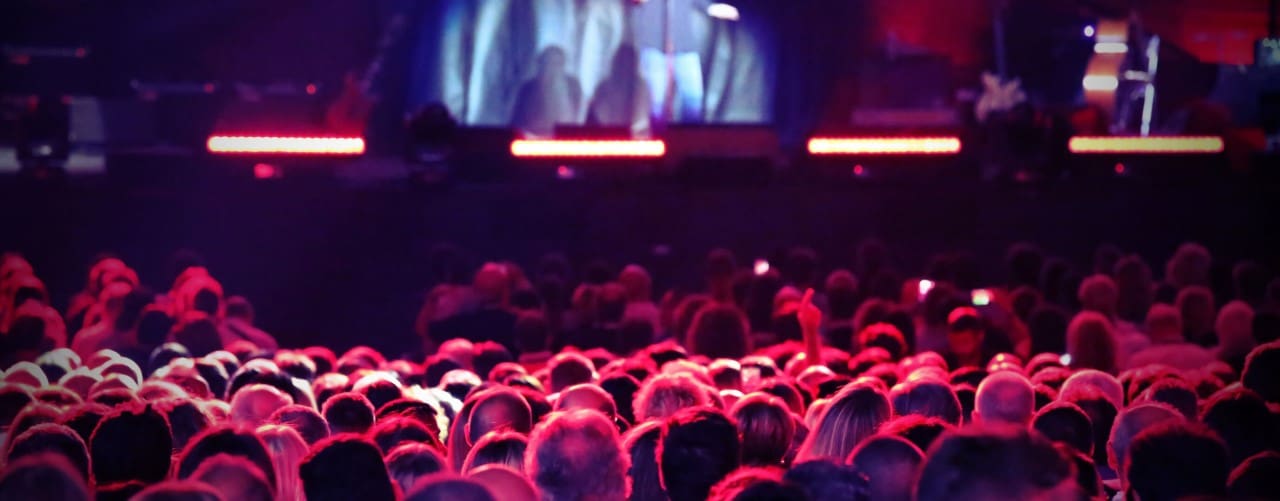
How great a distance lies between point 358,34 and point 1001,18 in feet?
20.5

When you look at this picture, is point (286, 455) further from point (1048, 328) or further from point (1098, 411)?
point (1048, 328)

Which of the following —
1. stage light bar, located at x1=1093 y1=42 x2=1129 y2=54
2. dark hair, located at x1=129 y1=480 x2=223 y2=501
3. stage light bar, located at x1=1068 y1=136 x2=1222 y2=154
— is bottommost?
dark hair, located at x1=129 y1=480 x2=223 y2=501

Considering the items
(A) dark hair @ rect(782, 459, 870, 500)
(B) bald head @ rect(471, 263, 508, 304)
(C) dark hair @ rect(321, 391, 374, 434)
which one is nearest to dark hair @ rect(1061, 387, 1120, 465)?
(A) dark hair @ rect(782, 459, 870, 500)

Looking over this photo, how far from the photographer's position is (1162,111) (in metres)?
11.8

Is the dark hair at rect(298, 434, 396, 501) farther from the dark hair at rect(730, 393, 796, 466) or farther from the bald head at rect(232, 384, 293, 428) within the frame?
the bald head at rect(232, 384, 293, 428)

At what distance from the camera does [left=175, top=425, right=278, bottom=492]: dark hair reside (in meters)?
2.90

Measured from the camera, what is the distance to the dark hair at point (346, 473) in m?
2.69

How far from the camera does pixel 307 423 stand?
11.4 ft

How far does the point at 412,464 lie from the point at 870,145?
7553 mm

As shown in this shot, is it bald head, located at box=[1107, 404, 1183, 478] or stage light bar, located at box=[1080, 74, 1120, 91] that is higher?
stage light bar, located at box=[1080, 74, 1120, 91]

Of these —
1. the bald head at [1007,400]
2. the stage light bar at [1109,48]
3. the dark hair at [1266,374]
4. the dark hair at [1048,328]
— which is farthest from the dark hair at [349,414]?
the stage light bar at [1109,48]

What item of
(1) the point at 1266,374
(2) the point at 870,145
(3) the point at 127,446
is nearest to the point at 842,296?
(2) the point at 870,145

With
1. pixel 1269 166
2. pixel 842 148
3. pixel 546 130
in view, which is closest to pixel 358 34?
pixel 546 130

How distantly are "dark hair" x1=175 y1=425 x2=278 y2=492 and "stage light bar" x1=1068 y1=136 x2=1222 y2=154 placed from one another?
830 centimetres
